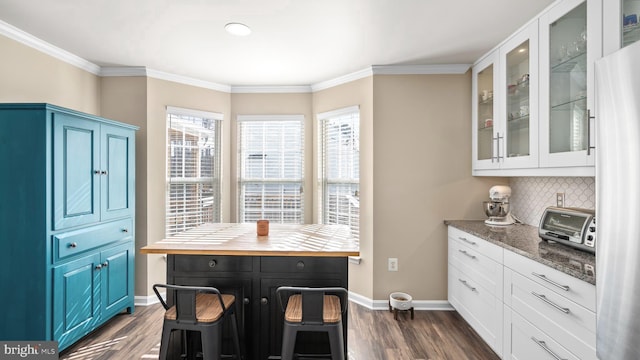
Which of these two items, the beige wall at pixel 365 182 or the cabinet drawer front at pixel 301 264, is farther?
the beige wall at pixel 365 182

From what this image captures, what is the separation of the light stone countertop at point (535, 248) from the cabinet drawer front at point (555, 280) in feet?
0.11

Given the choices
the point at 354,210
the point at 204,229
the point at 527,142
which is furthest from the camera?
the point at 354,210

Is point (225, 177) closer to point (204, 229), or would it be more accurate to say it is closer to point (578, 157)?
point (204, 229)

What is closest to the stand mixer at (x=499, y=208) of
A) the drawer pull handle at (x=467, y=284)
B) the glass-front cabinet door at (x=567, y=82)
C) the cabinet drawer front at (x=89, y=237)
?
the drawer pull handle at (x=467, y=284)

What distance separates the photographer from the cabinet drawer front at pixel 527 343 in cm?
170

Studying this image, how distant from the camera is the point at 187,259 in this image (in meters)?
2.17

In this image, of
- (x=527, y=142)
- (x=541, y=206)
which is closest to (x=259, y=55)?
(x=527, y=142)

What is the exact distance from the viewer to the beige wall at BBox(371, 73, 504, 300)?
3.30m

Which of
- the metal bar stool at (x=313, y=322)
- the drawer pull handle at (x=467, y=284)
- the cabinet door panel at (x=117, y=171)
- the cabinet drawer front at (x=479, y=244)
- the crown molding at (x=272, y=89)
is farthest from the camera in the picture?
the crown molding at (x=272, y=89)

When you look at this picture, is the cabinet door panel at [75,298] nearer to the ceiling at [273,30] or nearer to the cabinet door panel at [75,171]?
the cabinet door panel at [75,171]

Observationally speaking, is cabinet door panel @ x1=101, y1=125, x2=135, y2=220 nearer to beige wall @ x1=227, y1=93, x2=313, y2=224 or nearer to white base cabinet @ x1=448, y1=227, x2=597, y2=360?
beige wall @ x1=227, y1=93, x2=313, y2=224

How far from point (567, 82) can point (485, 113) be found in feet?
3.50

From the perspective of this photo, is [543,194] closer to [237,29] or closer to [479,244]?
[479,244]

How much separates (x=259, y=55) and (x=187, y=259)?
199cm
